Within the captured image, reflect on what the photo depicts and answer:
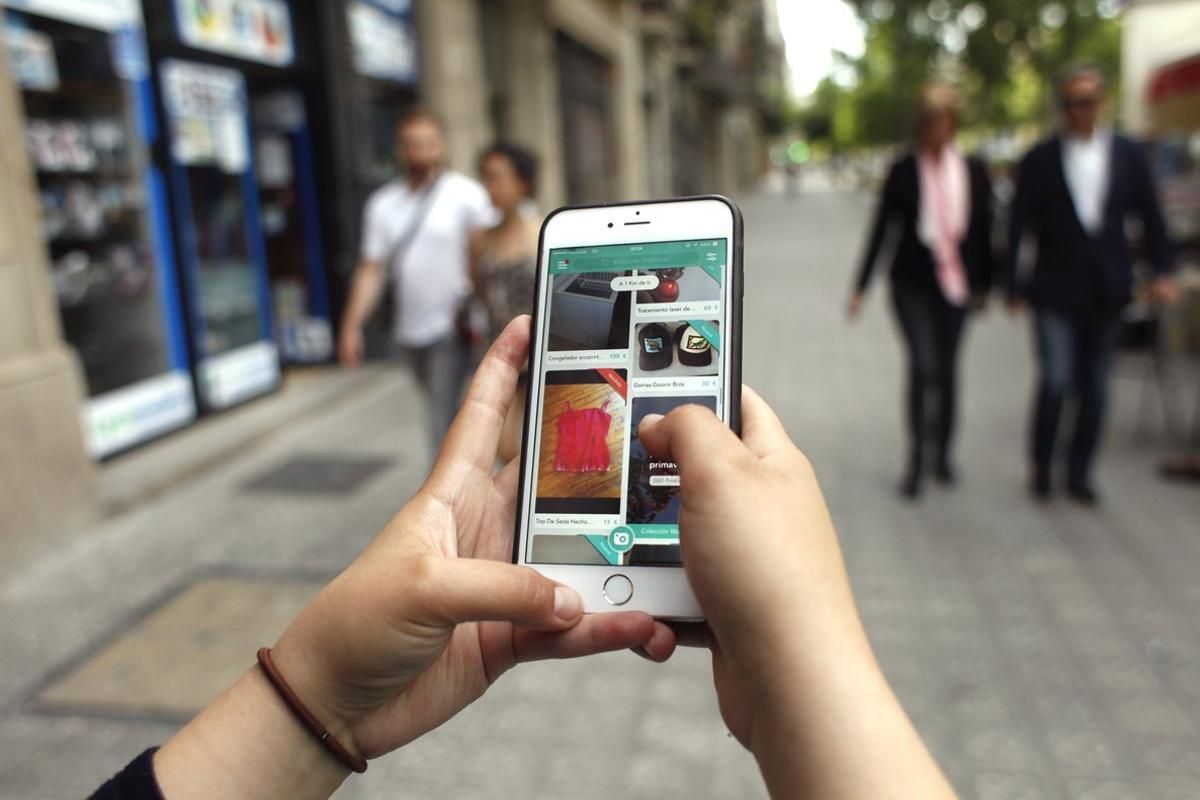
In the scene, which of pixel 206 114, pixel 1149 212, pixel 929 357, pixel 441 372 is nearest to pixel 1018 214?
pixel 1149 212

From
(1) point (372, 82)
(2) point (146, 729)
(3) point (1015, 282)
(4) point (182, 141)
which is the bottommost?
(2) point (146, 729)

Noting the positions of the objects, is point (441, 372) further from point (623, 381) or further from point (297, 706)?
point (297, 706)

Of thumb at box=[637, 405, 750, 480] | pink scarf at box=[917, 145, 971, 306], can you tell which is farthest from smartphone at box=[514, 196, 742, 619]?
pink scarf at box=[917, 145, 971, 306]

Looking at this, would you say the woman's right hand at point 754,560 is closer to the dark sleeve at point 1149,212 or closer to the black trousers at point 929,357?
the black trousers at point 929,357

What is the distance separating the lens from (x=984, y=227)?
17.4ft

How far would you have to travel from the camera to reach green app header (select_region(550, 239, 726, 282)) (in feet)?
4.83

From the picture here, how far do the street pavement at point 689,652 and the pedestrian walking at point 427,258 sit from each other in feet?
3.01

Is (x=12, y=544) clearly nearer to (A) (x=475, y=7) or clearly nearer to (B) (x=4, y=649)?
(B) (x=4, y=649)

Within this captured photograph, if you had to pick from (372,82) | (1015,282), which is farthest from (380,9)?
(1015,282)

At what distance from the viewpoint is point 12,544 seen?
15.5 ft

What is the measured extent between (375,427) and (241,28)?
10.8ft

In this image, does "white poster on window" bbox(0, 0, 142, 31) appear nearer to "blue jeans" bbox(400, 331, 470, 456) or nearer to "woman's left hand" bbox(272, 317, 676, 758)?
"blue jeans" bbox(400, 331, 470, 456)

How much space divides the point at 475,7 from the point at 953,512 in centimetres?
858

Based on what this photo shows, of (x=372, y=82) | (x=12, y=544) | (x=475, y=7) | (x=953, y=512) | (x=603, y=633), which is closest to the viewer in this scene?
(x=603, y=633)
